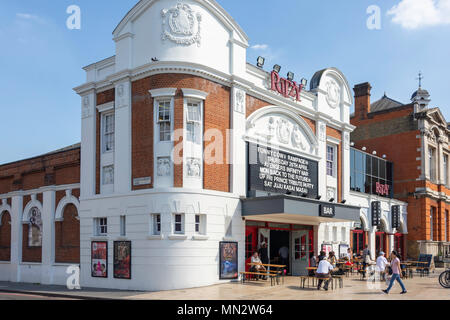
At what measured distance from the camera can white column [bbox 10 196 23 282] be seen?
86.5 feet

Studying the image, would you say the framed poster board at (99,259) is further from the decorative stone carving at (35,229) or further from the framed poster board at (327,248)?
the framed poster board at (327,248)

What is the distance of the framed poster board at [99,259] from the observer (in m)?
21.1

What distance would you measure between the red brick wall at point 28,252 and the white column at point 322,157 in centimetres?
1528

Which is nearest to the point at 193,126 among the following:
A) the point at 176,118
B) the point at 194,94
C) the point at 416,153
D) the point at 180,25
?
the point at 176,118

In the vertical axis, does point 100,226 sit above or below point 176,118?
below

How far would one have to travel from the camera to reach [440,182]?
4069 centimetres

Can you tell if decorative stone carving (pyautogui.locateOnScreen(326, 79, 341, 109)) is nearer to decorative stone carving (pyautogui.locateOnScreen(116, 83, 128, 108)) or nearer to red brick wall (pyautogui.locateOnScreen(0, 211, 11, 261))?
decorative stone carving (pyautogui.locateOnScreen(116, 83, 128, 108))

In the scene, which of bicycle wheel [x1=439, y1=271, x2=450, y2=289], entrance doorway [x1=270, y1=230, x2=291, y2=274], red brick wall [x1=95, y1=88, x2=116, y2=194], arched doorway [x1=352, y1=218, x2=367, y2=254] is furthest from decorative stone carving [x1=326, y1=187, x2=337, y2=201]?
red brick wall [x1=95, y1=88, x2=116, y2=194]

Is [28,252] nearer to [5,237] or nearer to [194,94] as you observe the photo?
[5,237]

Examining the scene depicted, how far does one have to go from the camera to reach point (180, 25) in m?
20.6

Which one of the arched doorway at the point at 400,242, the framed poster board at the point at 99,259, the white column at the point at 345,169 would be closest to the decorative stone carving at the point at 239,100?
the framed poster board at the point at 99,259

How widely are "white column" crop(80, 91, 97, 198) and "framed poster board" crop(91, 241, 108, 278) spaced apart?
243 centimetres

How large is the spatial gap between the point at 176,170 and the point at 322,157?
10.7 metres

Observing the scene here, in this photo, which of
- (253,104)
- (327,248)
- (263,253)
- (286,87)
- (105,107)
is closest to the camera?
(263,253)
